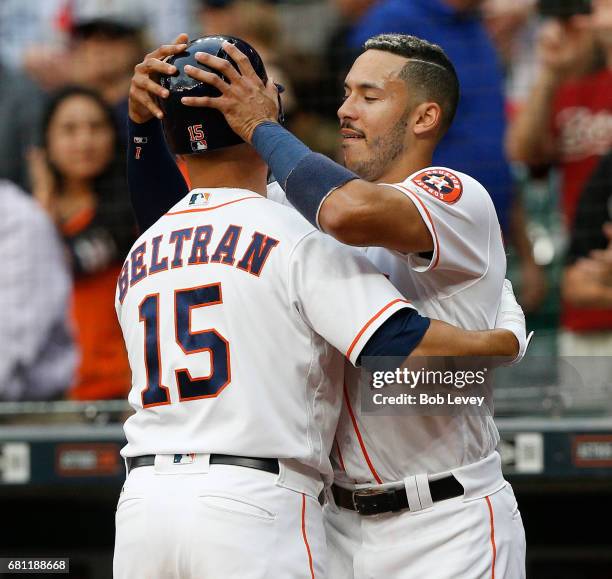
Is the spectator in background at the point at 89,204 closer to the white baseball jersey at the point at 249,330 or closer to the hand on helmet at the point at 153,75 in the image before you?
the hand on helmet at the point at 153,75

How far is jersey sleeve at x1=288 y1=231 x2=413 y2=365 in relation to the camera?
2266 millimetres

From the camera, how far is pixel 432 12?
453 centimetres

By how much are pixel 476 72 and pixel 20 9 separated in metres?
2.14

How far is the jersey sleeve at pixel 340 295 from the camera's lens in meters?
2.27

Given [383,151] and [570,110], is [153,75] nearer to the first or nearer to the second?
[383,151]

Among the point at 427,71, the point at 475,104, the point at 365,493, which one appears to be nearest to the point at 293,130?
the point at 475,104

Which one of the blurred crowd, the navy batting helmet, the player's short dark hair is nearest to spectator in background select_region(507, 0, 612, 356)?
the blurred crowd

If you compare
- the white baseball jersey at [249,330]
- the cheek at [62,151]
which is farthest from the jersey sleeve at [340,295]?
the cheek at [62,151]

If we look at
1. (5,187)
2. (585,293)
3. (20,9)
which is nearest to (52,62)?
(20,9)

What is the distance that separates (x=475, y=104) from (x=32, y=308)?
81.2 inches

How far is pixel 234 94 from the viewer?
2.39m

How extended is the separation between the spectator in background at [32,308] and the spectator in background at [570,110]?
203 centimetres

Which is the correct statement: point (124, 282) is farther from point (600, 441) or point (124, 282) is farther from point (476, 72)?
point (476, 72)

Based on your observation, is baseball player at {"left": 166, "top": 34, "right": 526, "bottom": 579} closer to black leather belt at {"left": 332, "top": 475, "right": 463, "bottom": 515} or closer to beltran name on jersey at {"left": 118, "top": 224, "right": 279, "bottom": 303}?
black leather belt at {"left": 332, "top": 475, "right": 463, "bottom": 515}
